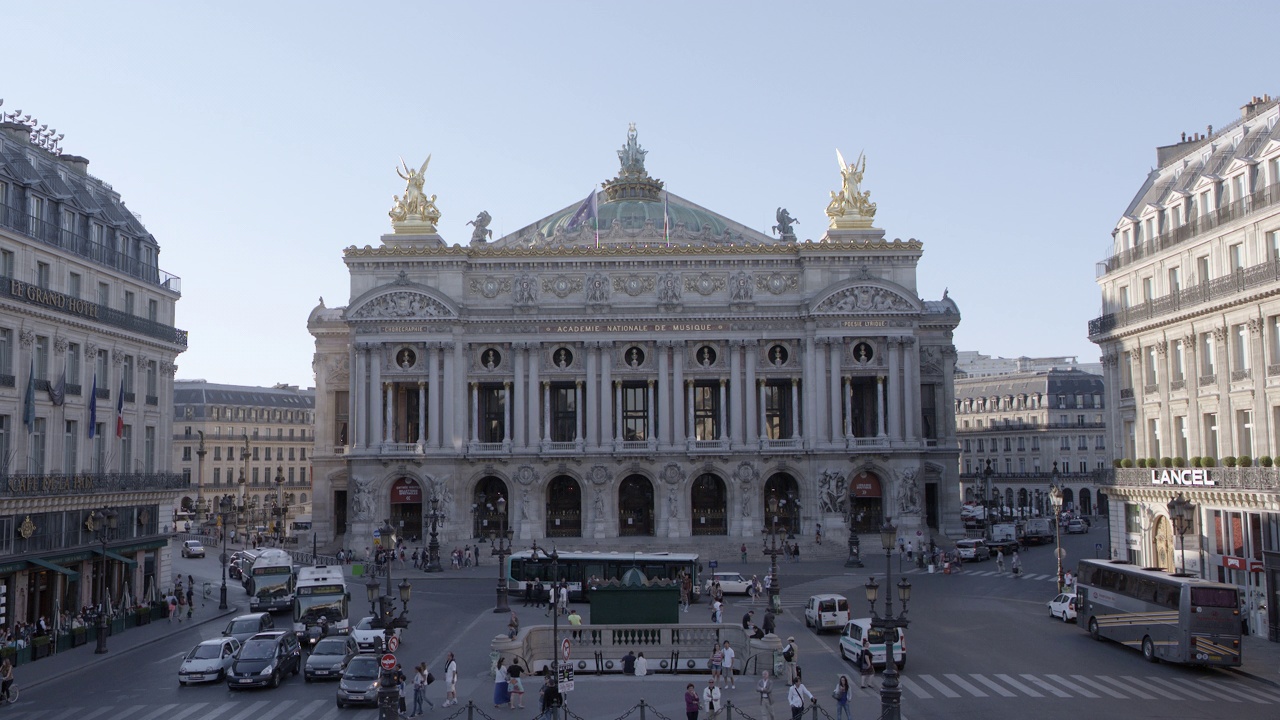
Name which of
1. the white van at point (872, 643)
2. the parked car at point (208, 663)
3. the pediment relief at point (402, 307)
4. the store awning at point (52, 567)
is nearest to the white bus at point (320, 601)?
the parked car at point (208, 663)

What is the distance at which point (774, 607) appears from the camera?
1969 inches

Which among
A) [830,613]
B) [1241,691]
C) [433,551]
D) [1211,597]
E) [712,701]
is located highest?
[1211,597]

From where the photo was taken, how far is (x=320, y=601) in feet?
153

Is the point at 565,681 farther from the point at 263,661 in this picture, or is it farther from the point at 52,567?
the point at 52,567

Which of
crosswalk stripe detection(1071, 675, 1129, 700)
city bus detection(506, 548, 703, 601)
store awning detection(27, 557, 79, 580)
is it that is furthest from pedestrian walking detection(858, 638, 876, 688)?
store awning detection(27, 557, 79, 580)

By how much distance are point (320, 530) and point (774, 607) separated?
4626 cm

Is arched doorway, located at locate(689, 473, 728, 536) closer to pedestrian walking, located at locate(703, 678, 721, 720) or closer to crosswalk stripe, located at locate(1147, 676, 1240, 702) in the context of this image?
crosswalk stripe, located at locate(1147, 676, 1240, 702)

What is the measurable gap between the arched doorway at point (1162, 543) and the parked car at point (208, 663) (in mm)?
37766

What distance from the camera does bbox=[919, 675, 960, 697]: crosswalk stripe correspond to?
33.5m

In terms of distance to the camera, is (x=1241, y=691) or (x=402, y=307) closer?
(x=1241, y=691)

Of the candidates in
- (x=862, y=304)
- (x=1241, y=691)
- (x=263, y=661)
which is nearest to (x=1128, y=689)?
(x=1241, y=691)

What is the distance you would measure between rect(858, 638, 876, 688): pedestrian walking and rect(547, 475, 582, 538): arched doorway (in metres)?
46.2

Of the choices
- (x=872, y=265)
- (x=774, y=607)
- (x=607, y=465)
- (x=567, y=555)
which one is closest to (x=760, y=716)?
(x=774, y=607)

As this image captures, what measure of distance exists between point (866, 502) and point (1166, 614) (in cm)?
4458
